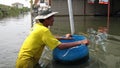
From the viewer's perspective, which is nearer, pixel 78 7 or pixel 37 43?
pixel 37 43

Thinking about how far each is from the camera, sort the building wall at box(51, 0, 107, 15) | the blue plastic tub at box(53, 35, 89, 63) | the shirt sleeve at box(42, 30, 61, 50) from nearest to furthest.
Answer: the shirt sleeve at box(42, 30, 61, 50) → the blue plastic tub at box(53, 35, 89, 63) → the building wall at box(51, 0, 107, 15)

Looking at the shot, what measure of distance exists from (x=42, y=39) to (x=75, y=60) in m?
2.41

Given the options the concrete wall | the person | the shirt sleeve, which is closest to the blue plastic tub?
the person

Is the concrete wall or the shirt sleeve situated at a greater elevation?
the shirt sleeve

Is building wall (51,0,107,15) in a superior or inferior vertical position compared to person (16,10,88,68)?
inferior

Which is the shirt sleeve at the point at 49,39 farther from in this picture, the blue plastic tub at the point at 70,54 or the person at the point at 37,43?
the blue plastic tub at the point at 70,54

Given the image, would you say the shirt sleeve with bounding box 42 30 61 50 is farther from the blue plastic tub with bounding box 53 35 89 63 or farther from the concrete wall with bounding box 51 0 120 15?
the concrete wall with bounding box 51 0 120 15

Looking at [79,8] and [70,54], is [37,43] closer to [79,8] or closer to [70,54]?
[70,54]

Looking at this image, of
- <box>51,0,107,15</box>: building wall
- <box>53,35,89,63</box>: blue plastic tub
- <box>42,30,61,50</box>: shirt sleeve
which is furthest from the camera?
<box>51,0,107,15</box>: building wall

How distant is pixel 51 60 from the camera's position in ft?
27.5

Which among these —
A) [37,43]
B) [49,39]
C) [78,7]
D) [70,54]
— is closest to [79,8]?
[78,7]

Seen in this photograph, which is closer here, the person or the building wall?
the person

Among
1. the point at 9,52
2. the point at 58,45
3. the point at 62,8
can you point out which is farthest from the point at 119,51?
the point at 62,8

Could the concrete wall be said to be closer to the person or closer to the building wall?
the building wall
